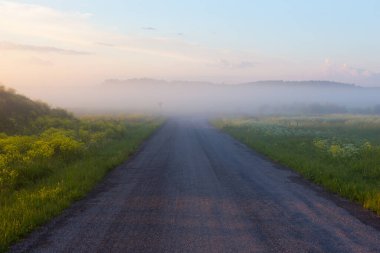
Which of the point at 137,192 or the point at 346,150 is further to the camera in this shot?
the point at 346,150

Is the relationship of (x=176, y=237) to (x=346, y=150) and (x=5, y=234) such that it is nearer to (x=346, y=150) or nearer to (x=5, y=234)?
(x=5, y=234)

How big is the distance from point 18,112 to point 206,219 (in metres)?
28.9

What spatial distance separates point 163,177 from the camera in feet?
48.0

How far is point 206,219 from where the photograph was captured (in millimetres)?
9047

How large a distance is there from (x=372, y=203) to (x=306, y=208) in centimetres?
179

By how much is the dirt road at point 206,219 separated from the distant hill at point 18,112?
17.8 meters

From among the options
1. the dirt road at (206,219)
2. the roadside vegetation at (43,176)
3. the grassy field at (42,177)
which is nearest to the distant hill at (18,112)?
the roadside vegetation at (43,176)

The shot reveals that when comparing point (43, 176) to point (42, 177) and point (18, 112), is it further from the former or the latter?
point (18, 112)

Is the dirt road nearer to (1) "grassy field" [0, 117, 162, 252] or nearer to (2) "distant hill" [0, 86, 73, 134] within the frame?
(1) "grassy field" [0, 117, 162, 252]

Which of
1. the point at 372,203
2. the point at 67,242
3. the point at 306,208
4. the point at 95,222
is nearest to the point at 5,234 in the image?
the point at 67,242

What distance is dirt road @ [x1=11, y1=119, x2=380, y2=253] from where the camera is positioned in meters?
7.37

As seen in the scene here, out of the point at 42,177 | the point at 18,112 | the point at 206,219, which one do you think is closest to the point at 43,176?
the point at 42,177

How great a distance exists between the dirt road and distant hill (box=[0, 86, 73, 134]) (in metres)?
17.8

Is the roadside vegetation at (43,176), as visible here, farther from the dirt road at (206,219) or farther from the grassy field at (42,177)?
the dirt road at (206,219)
